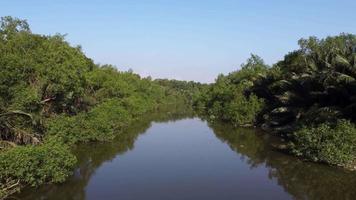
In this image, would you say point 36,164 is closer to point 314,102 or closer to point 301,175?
point 301,175

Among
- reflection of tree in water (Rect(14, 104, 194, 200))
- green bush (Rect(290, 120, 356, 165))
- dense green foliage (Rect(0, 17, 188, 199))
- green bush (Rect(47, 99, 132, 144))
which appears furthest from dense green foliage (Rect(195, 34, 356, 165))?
green bush (Rect(47, 99, 132, 144))

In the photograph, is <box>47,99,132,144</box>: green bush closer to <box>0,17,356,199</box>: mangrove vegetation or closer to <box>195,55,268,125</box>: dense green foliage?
<box>0,17,356,199</box>: mangrove vegetation

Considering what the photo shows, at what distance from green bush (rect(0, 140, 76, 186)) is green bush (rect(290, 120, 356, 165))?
14.6 metres

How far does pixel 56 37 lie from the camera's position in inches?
1473

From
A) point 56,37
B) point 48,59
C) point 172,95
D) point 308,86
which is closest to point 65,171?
point 48,59

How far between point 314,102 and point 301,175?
38.9 feet

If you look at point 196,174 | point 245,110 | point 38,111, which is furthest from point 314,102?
point 38,111

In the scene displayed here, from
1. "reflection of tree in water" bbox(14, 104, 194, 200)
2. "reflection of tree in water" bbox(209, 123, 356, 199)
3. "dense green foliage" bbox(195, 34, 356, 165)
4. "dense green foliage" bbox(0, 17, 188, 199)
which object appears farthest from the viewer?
"dense green foliage" bbox(195, 34, 356, 165)

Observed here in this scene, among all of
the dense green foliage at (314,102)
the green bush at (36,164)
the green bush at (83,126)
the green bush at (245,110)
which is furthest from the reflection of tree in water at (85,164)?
the dense green foliage at (314,102)

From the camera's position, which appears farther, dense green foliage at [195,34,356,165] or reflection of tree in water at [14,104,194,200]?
dense green foliage at [195,34,356,165]

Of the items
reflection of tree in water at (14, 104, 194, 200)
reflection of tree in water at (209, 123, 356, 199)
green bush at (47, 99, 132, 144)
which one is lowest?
reflection of tree in water at (14, 104, 194, 200)

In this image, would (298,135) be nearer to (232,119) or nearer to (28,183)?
(28,183)

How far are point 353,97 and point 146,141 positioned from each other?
2114 cm

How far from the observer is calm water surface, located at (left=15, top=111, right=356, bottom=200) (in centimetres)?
2136
